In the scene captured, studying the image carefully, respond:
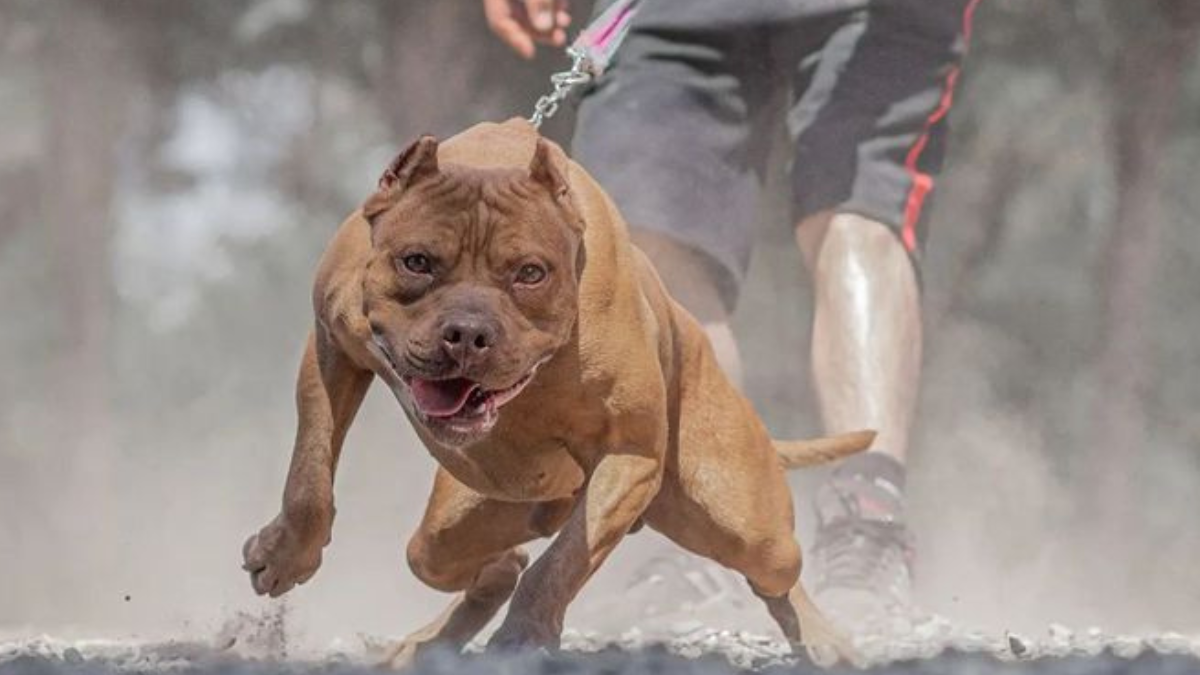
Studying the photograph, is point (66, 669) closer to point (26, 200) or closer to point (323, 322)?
point (323, 322)

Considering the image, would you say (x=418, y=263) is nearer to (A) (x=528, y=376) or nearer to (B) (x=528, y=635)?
(A) (x=528, y=376)

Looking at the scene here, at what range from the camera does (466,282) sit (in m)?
3.35

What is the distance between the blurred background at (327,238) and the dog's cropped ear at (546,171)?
4.64m

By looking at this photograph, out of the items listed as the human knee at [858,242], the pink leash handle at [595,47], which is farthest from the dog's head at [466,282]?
the human knee at [858,242]

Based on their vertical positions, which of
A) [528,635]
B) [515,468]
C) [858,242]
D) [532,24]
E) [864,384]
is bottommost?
[864,384]

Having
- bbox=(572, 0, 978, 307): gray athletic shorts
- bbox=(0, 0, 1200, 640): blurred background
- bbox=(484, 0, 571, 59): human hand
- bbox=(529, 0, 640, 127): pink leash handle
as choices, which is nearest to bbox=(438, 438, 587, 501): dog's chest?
bbox=(529, 0, 640, 127): pink leash handle

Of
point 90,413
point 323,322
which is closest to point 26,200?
point 90,413

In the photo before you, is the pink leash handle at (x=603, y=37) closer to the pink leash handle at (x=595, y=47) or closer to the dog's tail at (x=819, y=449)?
the pink leash handle at (x=595, y=47)

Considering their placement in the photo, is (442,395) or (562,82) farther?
(562,82)

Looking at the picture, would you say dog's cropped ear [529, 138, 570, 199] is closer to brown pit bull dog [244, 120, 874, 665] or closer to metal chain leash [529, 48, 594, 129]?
brown pit bull dog [244, 120, 874, 665]

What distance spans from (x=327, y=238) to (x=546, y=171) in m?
5.13

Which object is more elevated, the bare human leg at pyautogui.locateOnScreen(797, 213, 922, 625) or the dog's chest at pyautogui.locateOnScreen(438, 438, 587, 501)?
the dog's chest at pyautogui.locateOnScreen(438, 438, 587, 501)

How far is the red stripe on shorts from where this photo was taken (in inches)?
238

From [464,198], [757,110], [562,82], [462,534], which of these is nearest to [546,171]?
[464,198]
